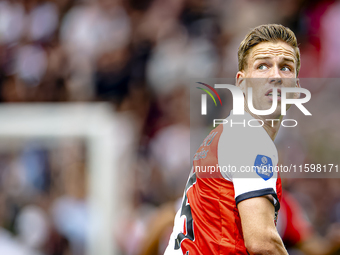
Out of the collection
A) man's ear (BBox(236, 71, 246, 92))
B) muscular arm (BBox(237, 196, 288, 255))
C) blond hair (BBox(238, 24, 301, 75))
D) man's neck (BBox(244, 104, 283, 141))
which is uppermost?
blond hair (BBox(238, 24, 301, 75))

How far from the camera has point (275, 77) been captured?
1.45 meters

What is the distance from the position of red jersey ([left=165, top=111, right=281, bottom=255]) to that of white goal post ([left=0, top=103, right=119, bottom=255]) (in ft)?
3.16

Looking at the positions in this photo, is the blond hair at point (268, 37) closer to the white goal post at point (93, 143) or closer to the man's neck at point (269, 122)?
the man's neck at point (269, 122)

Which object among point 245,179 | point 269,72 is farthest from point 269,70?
point 245,179

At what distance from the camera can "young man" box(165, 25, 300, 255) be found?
124 cm

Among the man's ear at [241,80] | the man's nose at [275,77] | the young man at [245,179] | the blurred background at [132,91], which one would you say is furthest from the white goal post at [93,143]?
the man's nose at [275,77]

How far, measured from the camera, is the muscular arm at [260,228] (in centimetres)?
120

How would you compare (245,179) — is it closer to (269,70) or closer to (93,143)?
(269,70)

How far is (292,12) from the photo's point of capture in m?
3.83

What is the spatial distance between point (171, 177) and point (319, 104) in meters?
1.43

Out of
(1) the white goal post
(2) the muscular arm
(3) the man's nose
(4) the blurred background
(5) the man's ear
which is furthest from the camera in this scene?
(4) the blurred background

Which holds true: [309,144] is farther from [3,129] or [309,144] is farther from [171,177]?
[3,129]

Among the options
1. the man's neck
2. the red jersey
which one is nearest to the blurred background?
the red jersey

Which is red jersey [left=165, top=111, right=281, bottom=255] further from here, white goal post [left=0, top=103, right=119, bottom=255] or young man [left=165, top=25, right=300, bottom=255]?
white goal post [left=0, top=103, right=119, bottom=255]
